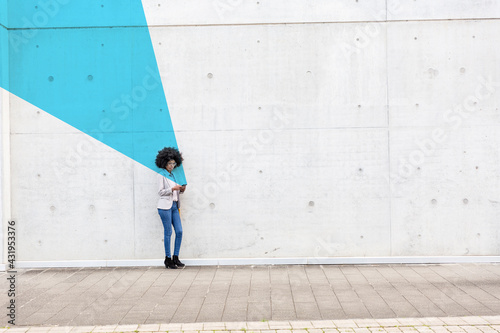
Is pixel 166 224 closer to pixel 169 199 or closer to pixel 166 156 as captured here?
pixel 169 199

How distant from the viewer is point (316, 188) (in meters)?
8.33

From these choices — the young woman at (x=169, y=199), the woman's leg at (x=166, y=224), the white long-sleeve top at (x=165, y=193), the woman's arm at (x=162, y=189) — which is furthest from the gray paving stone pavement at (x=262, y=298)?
the woman's arm at (x=162, y=189)

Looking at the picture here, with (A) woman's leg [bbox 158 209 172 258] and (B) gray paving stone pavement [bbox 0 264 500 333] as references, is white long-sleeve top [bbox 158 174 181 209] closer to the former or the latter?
(A) woman's leg [bbox 158 209 172 258]

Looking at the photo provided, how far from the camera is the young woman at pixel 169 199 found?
8.00 metres

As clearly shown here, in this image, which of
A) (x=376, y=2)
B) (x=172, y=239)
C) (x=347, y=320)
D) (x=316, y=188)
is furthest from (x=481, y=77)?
(x=172, y=239)

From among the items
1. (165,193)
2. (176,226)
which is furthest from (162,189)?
(176,226)

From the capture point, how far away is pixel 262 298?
618 cm

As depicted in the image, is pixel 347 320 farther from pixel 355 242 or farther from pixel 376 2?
pixel 376 2

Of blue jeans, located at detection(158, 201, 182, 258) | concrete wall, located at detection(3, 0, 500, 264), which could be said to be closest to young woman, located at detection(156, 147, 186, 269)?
blue jeans, located at detection(158, 201, 182, 258)

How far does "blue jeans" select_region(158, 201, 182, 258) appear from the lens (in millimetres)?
8008

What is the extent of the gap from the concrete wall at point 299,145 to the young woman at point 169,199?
0.29 metres

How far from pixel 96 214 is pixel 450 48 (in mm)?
6374

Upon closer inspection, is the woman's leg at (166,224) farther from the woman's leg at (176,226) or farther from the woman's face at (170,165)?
the woman's face at (170,165)

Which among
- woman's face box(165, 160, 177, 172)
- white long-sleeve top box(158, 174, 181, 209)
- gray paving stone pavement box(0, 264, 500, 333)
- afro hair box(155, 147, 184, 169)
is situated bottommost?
gray paving stone pavement box(0, 264, 500, 333)
